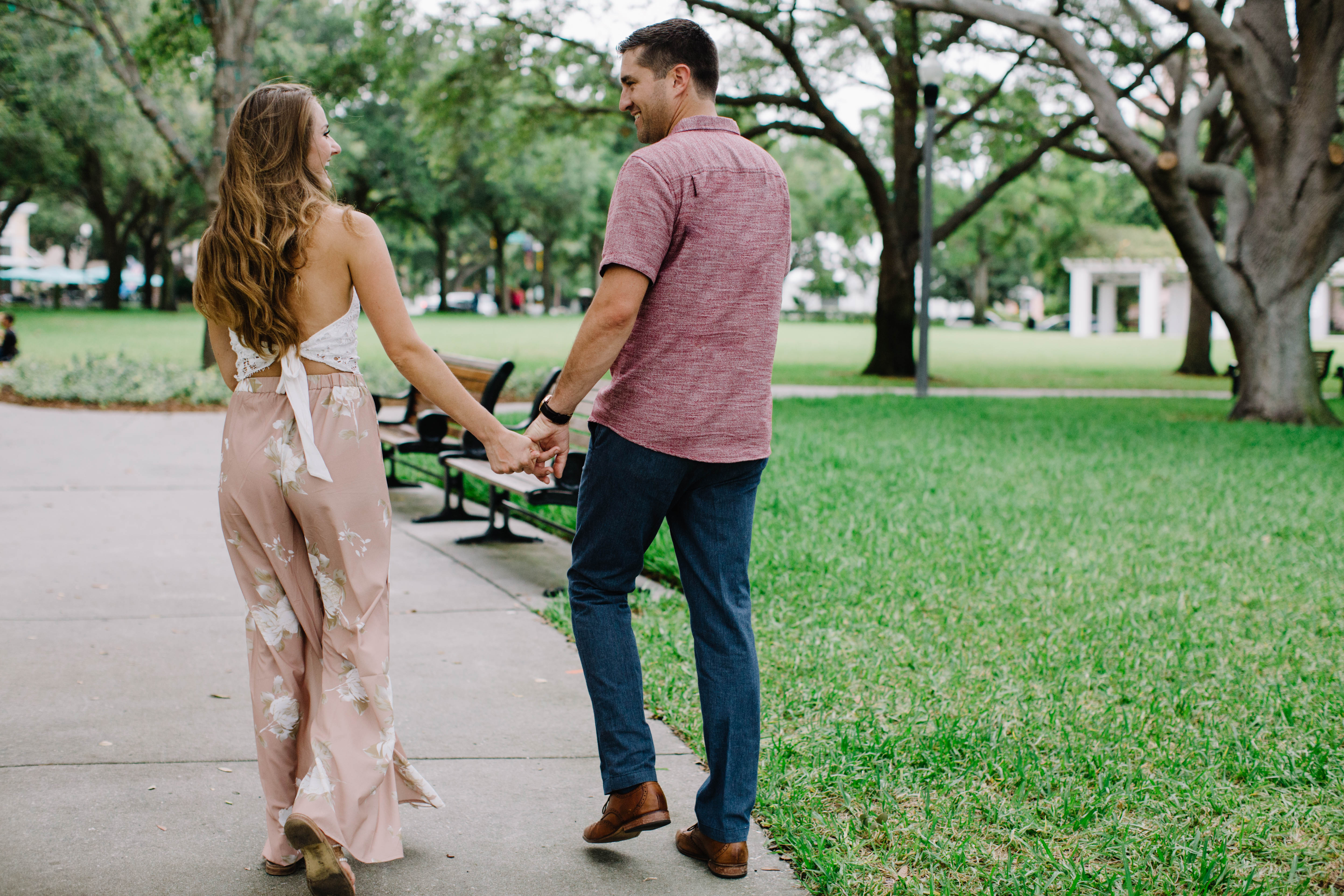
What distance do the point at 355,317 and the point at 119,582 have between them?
12.0 feet

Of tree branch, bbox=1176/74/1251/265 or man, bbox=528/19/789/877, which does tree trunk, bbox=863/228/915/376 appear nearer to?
tree branch, bbox=1176/74/1251/265

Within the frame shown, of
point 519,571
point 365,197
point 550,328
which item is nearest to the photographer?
point 519,571

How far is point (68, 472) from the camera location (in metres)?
9.10

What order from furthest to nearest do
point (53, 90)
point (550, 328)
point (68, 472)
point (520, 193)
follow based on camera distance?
point (520, 193) → point (550, 328) → point (53, 90) → point (68, 472)

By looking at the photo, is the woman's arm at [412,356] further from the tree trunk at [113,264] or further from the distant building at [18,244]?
the distant building at [18,244]

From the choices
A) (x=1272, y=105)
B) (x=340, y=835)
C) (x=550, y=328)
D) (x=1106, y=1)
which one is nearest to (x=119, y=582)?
(x=340, y=835)

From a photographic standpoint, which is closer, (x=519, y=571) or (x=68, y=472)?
(x=519, y=571)

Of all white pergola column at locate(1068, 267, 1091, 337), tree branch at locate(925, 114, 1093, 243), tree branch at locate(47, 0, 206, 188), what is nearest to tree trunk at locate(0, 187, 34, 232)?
tree branch at locate(47, 0, 206, 188)

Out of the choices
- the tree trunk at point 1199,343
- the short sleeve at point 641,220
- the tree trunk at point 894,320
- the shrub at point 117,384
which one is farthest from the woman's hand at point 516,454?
the tree trunk at point 1199,343

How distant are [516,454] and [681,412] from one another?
17.3 inches

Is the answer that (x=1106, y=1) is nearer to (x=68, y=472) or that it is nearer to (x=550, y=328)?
(x=68, y=472)

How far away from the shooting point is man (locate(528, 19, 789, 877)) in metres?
2.64

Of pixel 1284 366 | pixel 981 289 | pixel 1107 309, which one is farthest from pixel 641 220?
pixel 981 289

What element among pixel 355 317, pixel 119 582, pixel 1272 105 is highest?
pixel 1272 105
